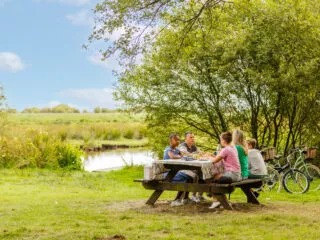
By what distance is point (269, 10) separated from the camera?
53.2 feet

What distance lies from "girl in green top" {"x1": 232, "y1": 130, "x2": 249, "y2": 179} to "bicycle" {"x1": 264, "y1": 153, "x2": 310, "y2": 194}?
3007mm

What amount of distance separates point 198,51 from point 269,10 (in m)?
2.51

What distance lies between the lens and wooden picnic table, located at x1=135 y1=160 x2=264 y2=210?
9.23 meters

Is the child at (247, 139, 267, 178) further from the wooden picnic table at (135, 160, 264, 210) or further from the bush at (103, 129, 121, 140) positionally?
the bush at (103, 129, 121, 140)

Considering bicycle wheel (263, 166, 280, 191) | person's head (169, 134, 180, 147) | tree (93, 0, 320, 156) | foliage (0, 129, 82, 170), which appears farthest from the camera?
foliage (0, 129, 82, 170)

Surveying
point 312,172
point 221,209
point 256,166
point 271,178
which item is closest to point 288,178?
point 271,178

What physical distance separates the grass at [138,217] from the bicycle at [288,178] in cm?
26

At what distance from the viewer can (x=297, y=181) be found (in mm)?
12750

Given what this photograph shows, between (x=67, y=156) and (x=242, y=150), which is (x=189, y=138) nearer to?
(x=242, y=150)

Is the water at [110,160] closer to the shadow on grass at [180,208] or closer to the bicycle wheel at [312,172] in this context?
the bicycle wheel at [312,172]

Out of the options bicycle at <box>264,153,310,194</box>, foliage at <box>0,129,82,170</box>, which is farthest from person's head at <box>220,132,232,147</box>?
foliage at <box>0,129,82,170</box>

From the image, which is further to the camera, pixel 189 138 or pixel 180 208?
pixel 189 138

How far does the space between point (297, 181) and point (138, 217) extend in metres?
5.38

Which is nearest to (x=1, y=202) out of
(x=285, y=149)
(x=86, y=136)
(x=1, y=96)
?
(x=285, y=149)
